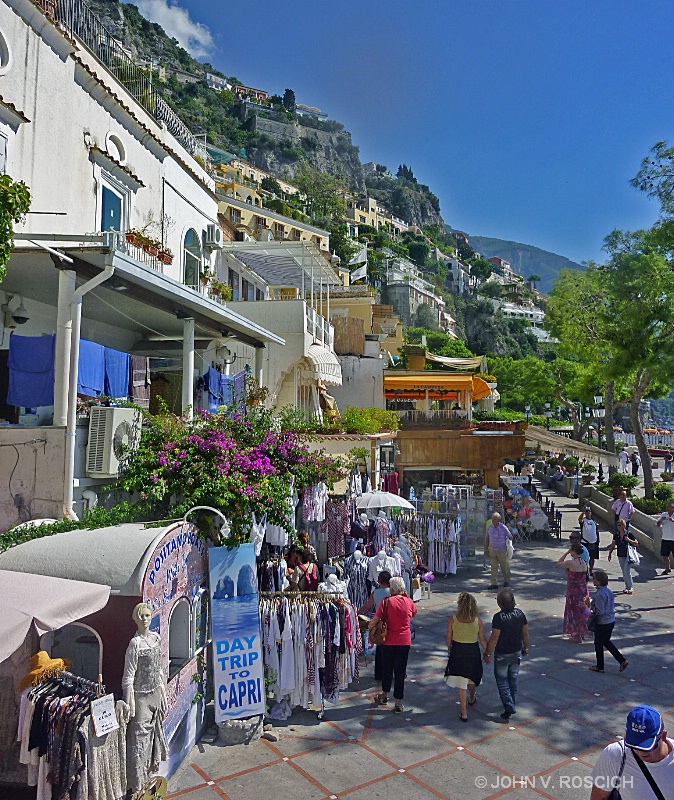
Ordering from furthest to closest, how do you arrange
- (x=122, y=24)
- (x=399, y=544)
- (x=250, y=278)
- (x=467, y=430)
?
(x=122, y=24)
(x=467, y=430)
(x=250, y=278)
(x=399, y=544)

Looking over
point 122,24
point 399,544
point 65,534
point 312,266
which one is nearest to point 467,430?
point 312,266

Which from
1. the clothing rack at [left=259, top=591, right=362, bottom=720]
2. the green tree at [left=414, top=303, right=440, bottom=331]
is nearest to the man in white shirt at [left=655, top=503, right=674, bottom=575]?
the clothing rack at [left=259, top=591, right=362, bottom=720]

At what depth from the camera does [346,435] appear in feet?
48.4

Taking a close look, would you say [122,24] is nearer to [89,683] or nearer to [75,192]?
[75,192]

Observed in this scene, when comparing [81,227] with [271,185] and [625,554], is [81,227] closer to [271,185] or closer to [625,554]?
[625,554]

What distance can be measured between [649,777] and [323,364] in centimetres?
1567

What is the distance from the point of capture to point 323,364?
61.5 feet

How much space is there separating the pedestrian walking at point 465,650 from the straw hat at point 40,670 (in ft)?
14.2

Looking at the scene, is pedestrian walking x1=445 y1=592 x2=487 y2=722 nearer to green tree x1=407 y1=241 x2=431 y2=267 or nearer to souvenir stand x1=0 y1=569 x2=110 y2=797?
souvenir stand x1=0 y1=569 x2=110 y2=797

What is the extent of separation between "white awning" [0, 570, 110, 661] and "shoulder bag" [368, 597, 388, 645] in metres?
3.39

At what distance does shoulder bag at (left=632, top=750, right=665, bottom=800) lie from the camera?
355cm

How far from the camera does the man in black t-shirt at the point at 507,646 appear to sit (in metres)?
7.18

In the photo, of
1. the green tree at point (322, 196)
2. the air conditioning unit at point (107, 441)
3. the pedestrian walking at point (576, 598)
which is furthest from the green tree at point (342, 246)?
the air conditioning unit at point (107, 441)

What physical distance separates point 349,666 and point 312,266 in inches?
528
